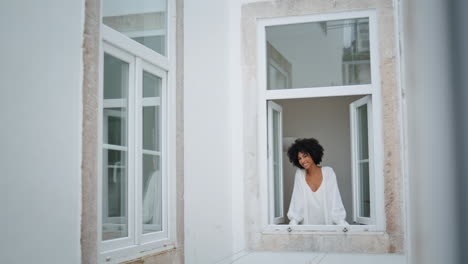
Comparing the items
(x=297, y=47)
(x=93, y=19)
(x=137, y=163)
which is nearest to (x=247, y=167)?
(x=297, y=47)

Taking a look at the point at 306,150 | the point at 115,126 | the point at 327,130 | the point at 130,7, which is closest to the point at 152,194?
the point at 115,126

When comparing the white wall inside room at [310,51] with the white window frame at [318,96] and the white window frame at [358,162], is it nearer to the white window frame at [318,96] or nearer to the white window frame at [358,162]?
the white window frame at [318,96]

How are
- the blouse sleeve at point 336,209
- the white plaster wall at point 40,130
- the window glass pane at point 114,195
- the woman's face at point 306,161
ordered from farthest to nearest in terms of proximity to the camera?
the woman's face at point 306,161 → the blouse sleeve at point 336,209 → the window glass pane at point 114,195 → the white plaster wall at point 40,130

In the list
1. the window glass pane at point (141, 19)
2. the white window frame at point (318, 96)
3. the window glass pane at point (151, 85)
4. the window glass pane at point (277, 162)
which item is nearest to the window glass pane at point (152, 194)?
the window glass pane at point (151, 85)

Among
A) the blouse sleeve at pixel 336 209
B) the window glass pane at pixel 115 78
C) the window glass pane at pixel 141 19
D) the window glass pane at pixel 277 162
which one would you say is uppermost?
the window glass pane at pixel 141 19

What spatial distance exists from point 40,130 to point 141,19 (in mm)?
1594

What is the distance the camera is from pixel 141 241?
371 centimetres

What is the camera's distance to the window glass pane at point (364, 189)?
222 inches

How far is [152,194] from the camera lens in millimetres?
4027

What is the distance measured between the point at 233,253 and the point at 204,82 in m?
1.74

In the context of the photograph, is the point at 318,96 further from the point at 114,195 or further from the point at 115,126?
the point at 114,195

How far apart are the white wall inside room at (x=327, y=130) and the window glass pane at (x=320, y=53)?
3.11m

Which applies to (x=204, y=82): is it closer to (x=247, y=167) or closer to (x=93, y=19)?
(x=247, y=167)

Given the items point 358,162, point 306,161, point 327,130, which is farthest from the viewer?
point 327,130
